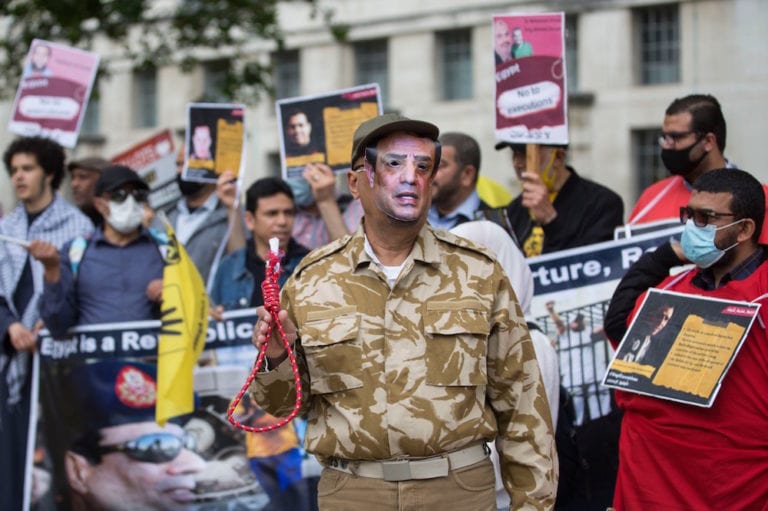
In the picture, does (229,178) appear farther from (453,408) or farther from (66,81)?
(453,408)

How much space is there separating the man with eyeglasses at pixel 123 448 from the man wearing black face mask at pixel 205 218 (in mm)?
1062

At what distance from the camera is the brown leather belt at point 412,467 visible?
3.92m

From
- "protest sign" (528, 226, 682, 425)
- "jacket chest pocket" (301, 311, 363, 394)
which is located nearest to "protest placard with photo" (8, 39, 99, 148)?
"protest sign" (528, 226, 682, 425)

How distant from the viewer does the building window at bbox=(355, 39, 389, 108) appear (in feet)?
98.6

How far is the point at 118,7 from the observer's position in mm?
15352

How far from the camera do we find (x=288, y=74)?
31297 millimetres

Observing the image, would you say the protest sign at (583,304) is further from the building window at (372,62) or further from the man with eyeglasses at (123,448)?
the building window at (372,62)

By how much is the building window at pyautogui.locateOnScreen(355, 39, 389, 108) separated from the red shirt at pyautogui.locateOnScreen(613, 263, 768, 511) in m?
25.3

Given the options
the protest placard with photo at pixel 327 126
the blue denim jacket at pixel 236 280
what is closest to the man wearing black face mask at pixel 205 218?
the blue denim jacket at pixel 236 280

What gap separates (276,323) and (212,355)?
3.24 m

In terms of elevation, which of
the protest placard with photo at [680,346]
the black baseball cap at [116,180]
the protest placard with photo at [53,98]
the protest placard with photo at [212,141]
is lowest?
the protest placard with photo at [680,346]

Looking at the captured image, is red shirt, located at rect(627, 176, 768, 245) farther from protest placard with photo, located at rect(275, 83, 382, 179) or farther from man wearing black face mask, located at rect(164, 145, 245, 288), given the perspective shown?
man wearing black face mask, located at rect(164, 145, 245, 288)

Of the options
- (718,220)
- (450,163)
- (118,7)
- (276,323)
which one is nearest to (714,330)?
(718,220)

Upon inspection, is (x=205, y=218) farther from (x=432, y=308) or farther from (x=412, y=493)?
(x=412, y=493)
